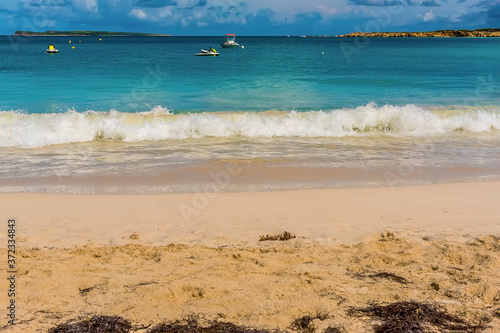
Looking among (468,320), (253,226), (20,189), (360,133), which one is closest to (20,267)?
(253,226)

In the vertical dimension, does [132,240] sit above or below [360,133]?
below

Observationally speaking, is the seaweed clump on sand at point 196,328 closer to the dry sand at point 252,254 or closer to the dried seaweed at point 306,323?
the dry sand at point 252,254

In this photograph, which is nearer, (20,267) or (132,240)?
(20,267)

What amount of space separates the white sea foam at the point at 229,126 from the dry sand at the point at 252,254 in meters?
6.06

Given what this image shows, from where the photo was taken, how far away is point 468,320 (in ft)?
12.9

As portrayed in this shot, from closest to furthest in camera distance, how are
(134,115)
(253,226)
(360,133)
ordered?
(253,226) < (360,133) < (134,115)

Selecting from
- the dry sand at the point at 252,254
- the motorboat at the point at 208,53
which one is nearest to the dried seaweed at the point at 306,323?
the dry sand at the point at 252,254

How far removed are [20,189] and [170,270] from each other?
16.3 ft

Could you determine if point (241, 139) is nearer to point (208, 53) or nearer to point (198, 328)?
point (198, 328)

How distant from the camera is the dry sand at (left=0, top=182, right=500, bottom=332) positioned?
421cm

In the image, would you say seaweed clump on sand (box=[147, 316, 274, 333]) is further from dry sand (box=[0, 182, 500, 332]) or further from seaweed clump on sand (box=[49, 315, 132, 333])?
seaweed clump on sand (box=[49, 315, 132, 333])

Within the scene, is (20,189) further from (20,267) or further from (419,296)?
(419,296)

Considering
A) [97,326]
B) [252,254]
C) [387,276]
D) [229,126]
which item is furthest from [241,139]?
[97,326]

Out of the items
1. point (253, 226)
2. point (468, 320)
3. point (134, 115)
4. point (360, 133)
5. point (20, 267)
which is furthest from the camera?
point (134, 115)
